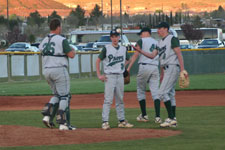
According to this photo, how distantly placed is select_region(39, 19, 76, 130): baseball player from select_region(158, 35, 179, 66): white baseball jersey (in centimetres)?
171

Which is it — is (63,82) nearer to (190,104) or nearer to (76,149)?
(76,149)

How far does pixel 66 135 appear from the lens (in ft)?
34.2

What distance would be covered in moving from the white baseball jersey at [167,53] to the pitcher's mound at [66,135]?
1.27 m

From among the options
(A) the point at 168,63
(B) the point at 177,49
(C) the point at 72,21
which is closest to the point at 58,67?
(A) the point at 168,63

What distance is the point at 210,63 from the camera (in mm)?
35656

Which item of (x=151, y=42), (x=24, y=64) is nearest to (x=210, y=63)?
(x=24, y=64)

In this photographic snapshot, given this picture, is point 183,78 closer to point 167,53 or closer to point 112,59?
point 167,53

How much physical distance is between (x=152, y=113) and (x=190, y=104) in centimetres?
282

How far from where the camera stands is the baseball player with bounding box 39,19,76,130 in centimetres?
1096

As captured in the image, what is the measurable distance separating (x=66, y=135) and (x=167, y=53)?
8.12ft

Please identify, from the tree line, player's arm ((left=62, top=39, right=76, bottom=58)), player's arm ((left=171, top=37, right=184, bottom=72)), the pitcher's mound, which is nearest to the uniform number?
player's arm ((left=62, top=39, right=76, bottom=58))

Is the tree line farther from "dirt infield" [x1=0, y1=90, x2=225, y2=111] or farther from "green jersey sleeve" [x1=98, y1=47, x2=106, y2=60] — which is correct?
"green jersey sleeve" [x1=98, y1=47, x2=106, y2=60]

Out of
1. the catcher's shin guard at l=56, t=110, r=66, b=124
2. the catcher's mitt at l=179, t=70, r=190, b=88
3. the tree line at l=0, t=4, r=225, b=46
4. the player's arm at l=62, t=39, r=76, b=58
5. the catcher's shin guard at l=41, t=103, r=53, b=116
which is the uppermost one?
the tree line at l=0, t=4, r=225, b=46

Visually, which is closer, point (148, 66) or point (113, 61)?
point (113, 61)
